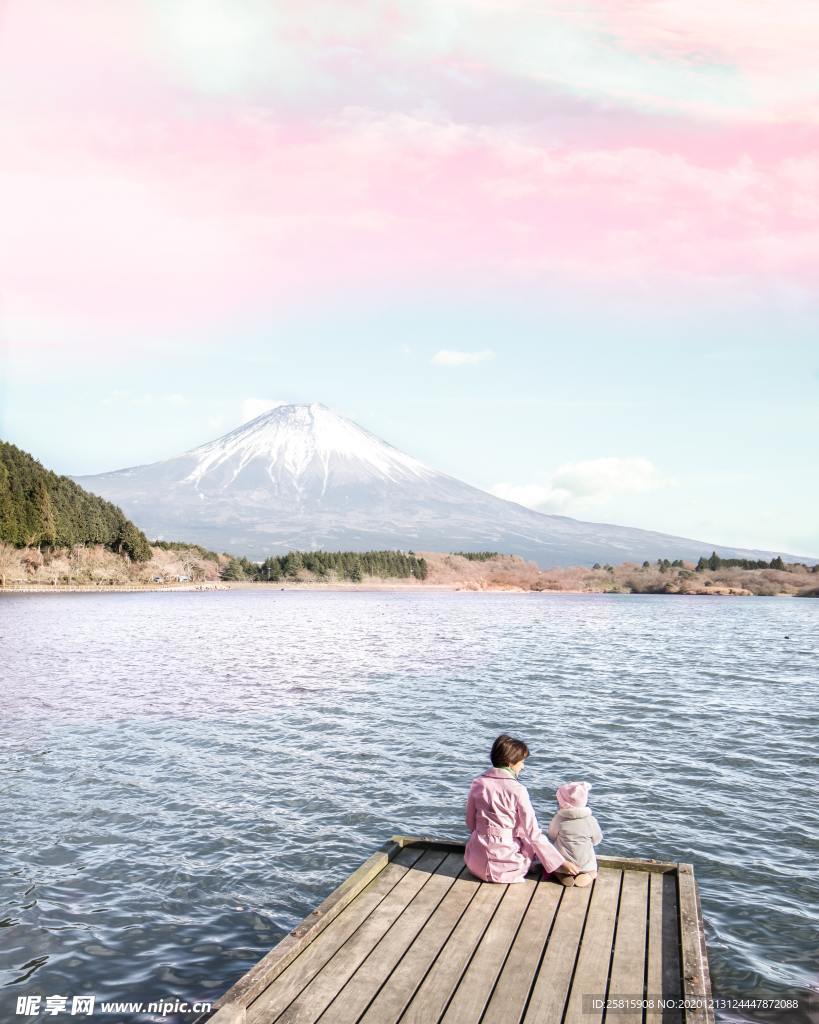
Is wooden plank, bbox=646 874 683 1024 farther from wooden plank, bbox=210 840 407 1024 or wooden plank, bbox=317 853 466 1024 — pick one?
wooden plank, bbox=210 840 407 1024

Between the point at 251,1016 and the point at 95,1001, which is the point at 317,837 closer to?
the point at 95,1001

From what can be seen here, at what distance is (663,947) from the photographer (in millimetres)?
7941

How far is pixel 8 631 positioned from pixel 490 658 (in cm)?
3405

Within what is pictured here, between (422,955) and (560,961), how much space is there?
4.12 ft

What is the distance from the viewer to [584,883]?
362 inches

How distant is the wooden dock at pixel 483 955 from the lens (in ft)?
22.2

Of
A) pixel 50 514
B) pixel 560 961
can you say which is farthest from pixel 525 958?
pixel 50 514

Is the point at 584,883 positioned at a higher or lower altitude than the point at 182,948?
higher

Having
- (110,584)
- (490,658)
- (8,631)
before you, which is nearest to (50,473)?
(110,584)

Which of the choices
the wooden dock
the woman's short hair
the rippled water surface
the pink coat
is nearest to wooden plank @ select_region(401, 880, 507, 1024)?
the wooden dock

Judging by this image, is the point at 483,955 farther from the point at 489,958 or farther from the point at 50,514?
the point at 50,514

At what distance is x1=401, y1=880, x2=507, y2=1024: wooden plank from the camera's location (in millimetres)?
6723

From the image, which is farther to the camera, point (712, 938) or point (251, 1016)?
point (712, 938)

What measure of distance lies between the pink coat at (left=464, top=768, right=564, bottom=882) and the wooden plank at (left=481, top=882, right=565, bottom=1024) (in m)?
0.34
